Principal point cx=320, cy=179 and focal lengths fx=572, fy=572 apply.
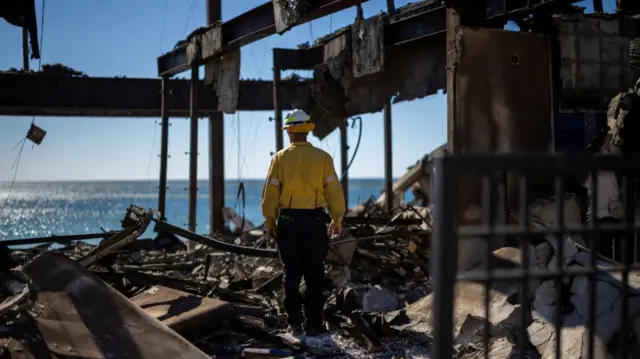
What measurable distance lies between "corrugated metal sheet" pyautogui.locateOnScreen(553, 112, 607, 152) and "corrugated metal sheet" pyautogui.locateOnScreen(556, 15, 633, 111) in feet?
0.38

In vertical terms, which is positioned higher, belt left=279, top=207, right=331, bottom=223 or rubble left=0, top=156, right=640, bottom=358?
belt left=279, top=207, right=331, bottom=223

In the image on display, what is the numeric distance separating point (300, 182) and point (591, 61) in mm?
4326

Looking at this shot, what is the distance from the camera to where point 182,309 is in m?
5.03

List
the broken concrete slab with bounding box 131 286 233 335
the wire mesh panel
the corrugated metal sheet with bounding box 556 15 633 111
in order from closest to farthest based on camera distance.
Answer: the wire mesh panel < the broken concrete slab with bounding box 131 286 233 335 < the corrugated metal sheet with bounding box 556 15 633 111

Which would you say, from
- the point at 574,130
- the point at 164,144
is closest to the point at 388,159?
the point at 164,144

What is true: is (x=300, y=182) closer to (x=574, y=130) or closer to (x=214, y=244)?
(x=214, y=244)

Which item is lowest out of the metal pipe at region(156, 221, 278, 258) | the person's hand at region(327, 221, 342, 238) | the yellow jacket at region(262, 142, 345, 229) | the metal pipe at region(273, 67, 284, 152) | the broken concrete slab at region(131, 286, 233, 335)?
the broken concrete slab at region(131, 286, 233, 335)

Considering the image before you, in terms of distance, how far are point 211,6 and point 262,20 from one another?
10.2ft

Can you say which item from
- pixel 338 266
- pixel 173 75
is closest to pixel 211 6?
pixel 173 75

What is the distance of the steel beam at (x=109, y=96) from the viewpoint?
1242 centimetres

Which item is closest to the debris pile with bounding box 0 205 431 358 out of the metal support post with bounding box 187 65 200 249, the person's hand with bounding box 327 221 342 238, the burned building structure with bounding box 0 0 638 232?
the person's hand with bounding box 327 221 342 238

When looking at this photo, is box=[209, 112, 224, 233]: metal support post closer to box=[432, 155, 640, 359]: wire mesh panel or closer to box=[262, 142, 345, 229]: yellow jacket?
box=[432, 155, 640, 359]: wire mesh panel

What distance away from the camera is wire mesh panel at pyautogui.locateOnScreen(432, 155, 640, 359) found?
7.19 feet

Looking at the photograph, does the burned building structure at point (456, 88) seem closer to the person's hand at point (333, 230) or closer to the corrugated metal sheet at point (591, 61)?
the corrugated metal sheet at point (591, 61)
